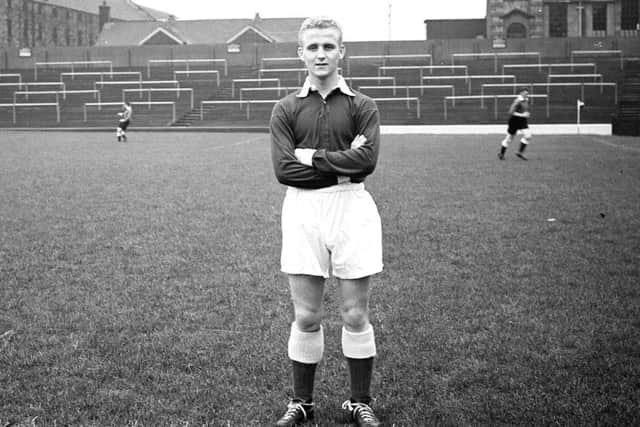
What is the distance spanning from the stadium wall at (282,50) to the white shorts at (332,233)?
52.3 m

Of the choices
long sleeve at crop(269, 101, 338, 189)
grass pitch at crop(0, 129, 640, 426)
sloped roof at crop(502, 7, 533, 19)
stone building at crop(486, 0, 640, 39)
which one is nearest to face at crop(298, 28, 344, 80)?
long sleeve at crop(269, 101, 338, 189)

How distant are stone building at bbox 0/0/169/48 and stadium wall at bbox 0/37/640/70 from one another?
24331 millimetres

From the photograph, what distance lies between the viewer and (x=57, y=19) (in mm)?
93250

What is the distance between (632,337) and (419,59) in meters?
51.0

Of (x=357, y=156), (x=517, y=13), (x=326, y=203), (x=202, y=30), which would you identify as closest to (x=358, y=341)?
(x=326, y=203)

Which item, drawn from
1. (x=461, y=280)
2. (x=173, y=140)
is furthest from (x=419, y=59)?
(x=461, y=280)

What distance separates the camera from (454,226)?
35.1ft

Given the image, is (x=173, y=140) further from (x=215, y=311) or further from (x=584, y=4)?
(x=584, y=4)

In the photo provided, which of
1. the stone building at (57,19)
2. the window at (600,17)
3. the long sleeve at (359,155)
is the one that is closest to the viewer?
the long sleeve at (359,155)

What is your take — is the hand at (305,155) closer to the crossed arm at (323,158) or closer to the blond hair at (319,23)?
the crossed arm at (323,158)

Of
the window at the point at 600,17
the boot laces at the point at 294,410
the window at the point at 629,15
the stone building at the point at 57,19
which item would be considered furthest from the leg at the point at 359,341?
the stone building at the point at 57,19

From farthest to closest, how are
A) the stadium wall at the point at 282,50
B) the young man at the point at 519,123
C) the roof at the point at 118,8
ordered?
the roof at the point at 118,8 → the stadium wall at the point at 282,50 → the young man at the point at 519,123

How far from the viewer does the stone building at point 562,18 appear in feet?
203

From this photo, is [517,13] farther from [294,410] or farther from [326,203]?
[294,410]
